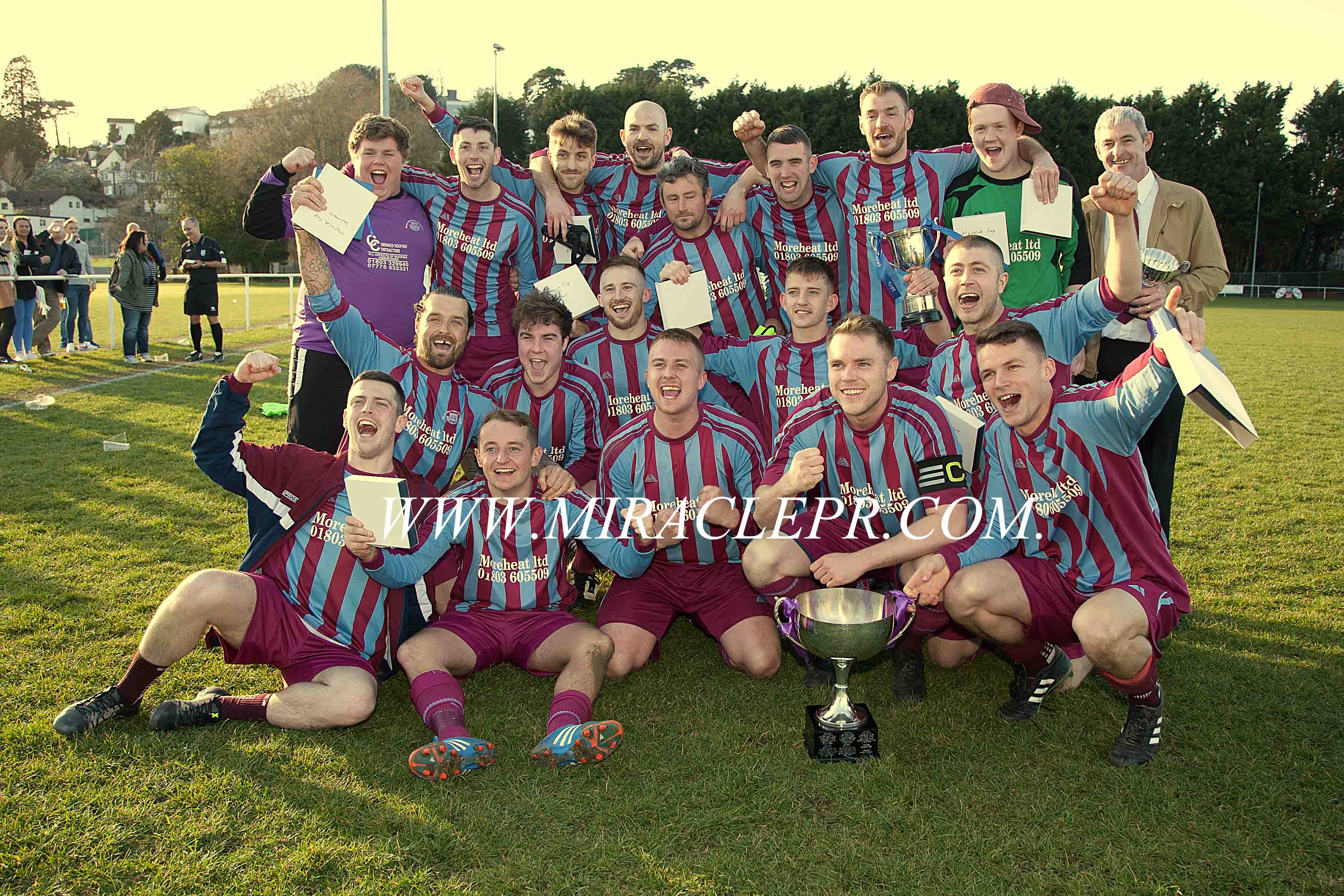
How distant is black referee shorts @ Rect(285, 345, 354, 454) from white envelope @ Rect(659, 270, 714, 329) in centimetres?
168

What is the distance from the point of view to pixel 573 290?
468cm

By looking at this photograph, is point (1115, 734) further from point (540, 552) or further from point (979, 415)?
point (540, 552)

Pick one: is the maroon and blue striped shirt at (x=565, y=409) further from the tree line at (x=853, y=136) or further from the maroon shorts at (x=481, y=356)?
the tree line at (x=853, y=136)

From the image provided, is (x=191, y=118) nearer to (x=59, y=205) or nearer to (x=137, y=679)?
(x=59, y=205)

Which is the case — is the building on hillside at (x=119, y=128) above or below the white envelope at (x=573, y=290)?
above

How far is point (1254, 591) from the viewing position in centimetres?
475

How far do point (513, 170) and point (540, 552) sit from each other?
2604 mm

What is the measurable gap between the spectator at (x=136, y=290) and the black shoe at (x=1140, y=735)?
46.2ft

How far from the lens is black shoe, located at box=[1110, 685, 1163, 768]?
3.10 metres

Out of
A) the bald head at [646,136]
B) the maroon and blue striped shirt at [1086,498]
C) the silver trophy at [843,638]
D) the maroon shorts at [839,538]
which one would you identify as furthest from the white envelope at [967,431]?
the bald head at [646,136]

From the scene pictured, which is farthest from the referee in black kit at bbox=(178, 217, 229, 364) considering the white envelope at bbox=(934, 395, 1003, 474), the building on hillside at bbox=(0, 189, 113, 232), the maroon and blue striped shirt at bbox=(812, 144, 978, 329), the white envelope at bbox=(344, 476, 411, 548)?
the building on hillside at bbox=(0, 189, 113, 232)

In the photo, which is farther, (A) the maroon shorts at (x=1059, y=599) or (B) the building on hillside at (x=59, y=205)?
(B) the building on hillside at (x=59, y=205)

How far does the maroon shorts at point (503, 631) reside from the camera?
3643mm

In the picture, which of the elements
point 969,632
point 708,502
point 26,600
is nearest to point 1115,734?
point 969,632
